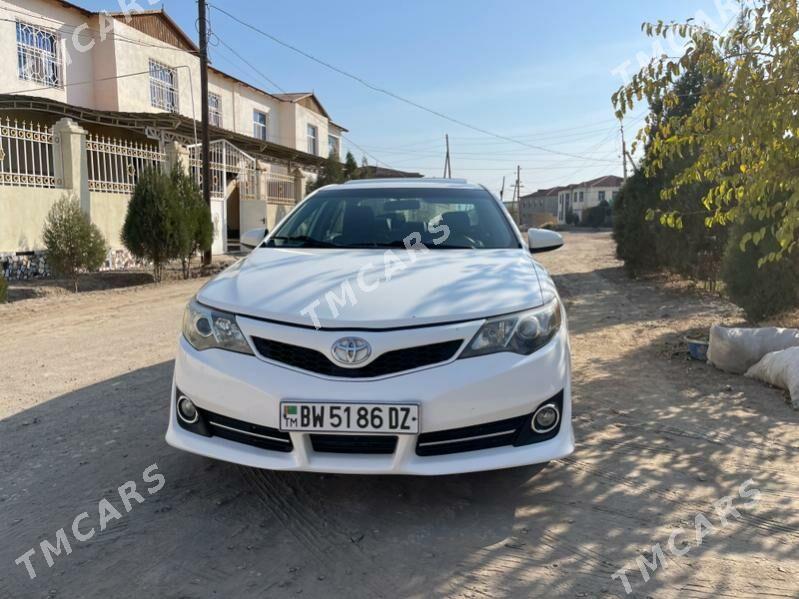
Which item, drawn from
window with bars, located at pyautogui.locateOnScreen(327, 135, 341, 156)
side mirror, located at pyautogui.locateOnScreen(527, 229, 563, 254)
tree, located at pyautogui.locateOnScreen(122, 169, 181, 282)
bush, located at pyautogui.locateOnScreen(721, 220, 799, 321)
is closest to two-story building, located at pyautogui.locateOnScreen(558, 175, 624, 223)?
window with bars, located at pyautogui.locateOnScreen(327, 135, 341, 156)

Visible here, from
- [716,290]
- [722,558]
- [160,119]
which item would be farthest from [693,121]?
[160,119]

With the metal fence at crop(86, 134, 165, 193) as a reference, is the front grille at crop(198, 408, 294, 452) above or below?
below

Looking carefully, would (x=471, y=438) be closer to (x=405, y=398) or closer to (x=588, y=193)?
(x=405, y=398)

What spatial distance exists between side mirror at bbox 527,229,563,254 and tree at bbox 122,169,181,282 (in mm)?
9534

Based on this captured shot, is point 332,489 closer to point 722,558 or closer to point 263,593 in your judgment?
point 263,593

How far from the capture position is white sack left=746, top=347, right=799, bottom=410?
13.9 feet

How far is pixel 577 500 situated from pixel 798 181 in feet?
7.39

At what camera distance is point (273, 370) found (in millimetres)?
2520

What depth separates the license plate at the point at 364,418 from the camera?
2.40 metres

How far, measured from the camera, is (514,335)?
261 centimetres

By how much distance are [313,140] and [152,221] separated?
23.1 m

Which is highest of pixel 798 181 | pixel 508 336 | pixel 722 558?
pixel 798 181

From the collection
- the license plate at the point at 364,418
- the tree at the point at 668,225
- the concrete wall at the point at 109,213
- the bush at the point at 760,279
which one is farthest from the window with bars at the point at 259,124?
the license plate at the point at 364,418

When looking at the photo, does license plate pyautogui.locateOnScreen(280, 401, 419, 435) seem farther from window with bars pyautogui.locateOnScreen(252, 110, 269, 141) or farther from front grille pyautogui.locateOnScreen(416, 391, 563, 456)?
window with bars pyautogui.locateOnScreen(252, 110, 269, 141)
